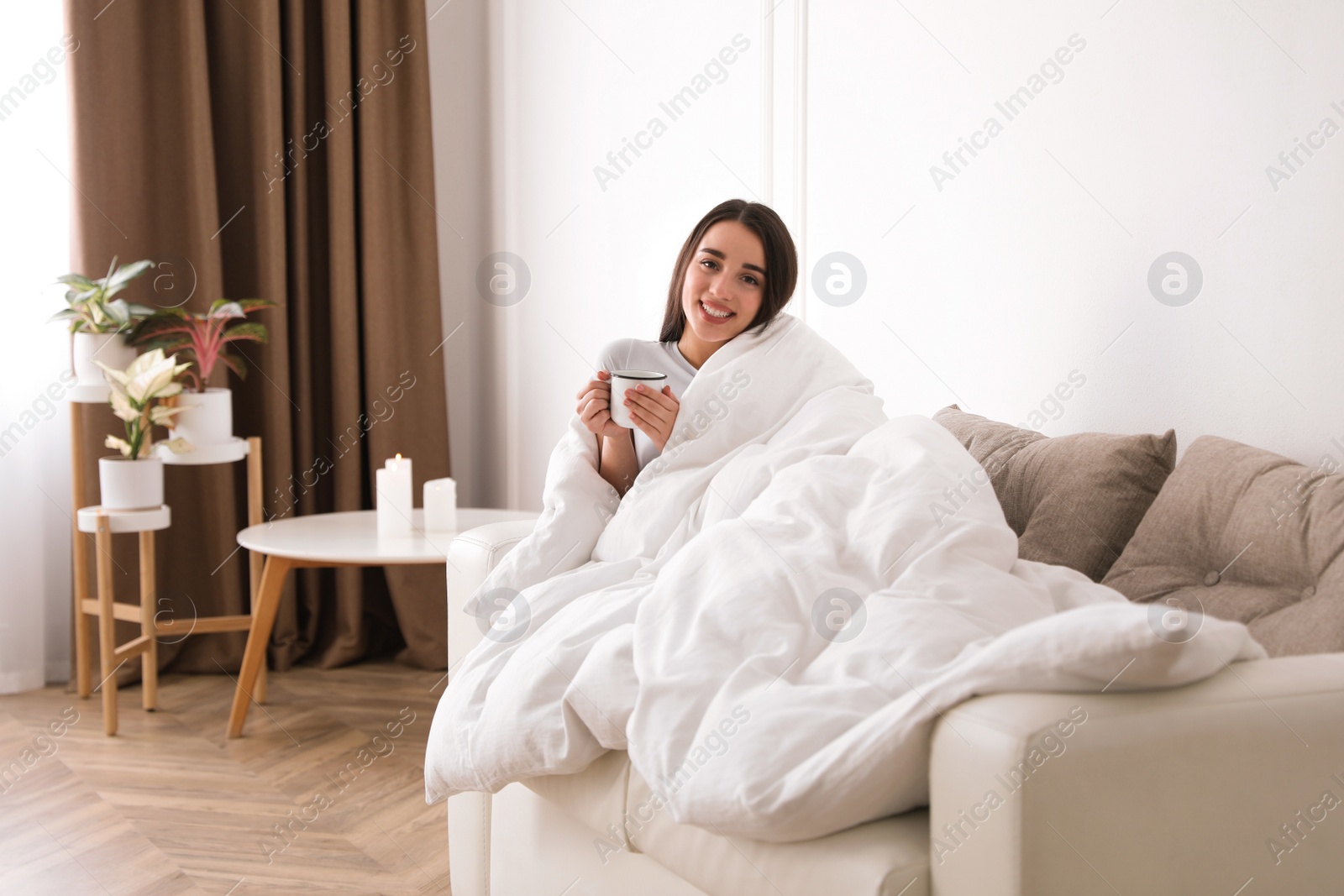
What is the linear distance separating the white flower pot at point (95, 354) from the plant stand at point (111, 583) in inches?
1.3

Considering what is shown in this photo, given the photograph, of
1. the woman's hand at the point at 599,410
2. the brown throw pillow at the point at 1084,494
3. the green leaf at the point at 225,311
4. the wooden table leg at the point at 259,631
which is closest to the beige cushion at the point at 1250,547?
the brown throw pillow at the point at 1084,494

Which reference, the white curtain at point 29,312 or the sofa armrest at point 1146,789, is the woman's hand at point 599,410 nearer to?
the sofa armrest at point 1146,789

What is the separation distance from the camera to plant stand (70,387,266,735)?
2643mm

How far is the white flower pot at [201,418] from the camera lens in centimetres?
274

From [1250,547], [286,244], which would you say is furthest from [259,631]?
[1250,547]

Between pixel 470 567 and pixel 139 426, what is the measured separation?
1.27 metres

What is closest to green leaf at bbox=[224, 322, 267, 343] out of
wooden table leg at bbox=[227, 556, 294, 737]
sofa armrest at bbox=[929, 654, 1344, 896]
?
wooden table leg at bbox=[227, 556, 294, 737]

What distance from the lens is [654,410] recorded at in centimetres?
179

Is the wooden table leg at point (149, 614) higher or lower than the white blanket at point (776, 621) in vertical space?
lower

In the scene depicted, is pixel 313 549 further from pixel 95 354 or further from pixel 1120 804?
pixel 1120 804

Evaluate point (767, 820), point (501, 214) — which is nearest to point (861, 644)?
point (767, 820)

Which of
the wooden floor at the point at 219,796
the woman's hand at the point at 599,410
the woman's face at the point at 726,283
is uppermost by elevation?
the woman's face at the point at 726,283

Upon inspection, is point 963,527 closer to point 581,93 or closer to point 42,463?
point 581,93

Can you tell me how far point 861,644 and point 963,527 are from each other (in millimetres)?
221
